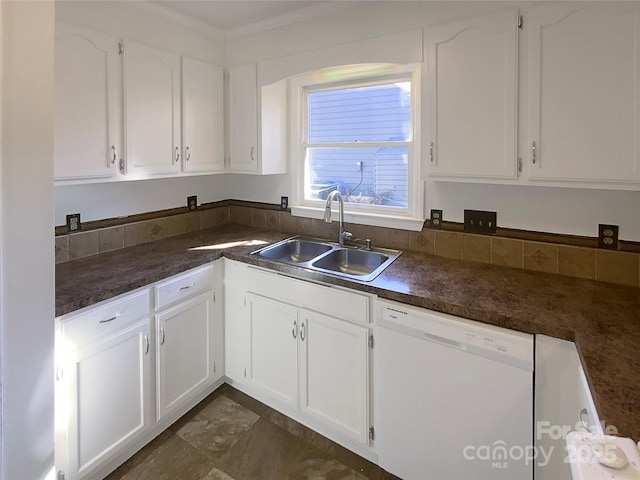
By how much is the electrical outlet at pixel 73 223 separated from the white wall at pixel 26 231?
104cm

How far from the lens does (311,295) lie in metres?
2.04

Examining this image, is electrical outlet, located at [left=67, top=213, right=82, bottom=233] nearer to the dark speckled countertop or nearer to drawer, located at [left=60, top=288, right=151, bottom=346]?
the dark speckled countertop

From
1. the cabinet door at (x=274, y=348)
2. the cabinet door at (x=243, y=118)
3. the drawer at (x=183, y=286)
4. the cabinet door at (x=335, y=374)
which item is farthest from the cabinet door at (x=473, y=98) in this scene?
the drawer at (x=183, y=286)

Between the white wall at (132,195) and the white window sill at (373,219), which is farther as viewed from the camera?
the white window sill at (373,219)

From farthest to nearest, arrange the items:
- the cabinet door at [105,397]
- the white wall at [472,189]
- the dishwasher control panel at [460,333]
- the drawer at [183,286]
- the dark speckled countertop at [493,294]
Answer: the drawer at [183,286]
the white wall at [472,189]
the cabinet door at [105,397]
the dishwasher control panel at [460,333]
the dark speckled countertop at [493,294]

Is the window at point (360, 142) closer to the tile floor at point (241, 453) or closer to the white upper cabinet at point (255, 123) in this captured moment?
the white upper cabinet at point (255, 123)

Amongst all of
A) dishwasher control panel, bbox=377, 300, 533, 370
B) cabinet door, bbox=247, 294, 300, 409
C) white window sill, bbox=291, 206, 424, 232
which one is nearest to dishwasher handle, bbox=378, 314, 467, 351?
dishwasher control panel, bbox=377, 300, 533, 370

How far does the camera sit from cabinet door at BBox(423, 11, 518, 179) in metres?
1.76

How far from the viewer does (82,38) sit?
1.92 m

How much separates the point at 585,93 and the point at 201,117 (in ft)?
7.04

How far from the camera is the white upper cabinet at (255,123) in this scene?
2.67 metres

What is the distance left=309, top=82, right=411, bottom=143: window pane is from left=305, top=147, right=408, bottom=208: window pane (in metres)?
0.09

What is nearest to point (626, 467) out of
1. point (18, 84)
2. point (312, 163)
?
point (18, 84)

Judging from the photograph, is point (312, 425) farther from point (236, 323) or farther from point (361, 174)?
point (361, 174)
